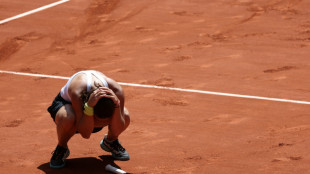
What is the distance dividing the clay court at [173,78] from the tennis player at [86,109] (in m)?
0.44

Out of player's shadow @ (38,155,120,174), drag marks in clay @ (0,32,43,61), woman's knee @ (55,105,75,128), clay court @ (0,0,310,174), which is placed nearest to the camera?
woman's knee @ (55,105,75,128)

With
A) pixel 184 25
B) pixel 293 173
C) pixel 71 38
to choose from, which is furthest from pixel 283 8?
pixel 293 173

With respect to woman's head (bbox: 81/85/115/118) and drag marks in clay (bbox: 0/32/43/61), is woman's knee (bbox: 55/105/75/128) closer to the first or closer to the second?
woman's head (bbox: 81/85/115/118)

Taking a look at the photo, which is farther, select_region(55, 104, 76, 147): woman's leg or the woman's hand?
select_region(55, 104, 76, 147): woman's leg

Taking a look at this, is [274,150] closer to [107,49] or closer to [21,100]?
[21,100]

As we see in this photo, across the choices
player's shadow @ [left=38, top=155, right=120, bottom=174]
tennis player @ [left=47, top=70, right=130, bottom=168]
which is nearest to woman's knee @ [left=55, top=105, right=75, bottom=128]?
tennis player @ [left=47, top=70, right=130, bottom=168]

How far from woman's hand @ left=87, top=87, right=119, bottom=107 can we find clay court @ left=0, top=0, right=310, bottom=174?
98 cm

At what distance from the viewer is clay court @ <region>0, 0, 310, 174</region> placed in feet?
27.2

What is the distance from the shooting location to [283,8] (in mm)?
14656

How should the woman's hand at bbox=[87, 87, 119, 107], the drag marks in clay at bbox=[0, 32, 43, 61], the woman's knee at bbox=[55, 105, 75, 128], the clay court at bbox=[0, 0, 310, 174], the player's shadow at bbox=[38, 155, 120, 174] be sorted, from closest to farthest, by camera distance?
the woman's hand at bbox=[87, 87, 119, 107], the woman's knee at bbox=[55, 105, 75, 128], the player's shadow at bbox=[38, 155, 120, 174], the clay court at bbox=[0, 0, 310, 174], the drag marks in clay at bbox=[0, 32, 43, 61]

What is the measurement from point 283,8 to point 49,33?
15.2 feet

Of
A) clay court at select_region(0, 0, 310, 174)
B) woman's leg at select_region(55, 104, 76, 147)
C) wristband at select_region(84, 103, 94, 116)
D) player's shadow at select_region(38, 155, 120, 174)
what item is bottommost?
clay court at select_region(0, 0, 310, 174)

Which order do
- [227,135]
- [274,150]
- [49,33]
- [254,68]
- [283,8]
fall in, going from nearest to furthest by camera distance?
[274,150] < [227,135] < [254,68] < [49,33] < [283,8]

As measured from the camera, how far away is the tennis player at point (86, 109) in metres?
7.21
